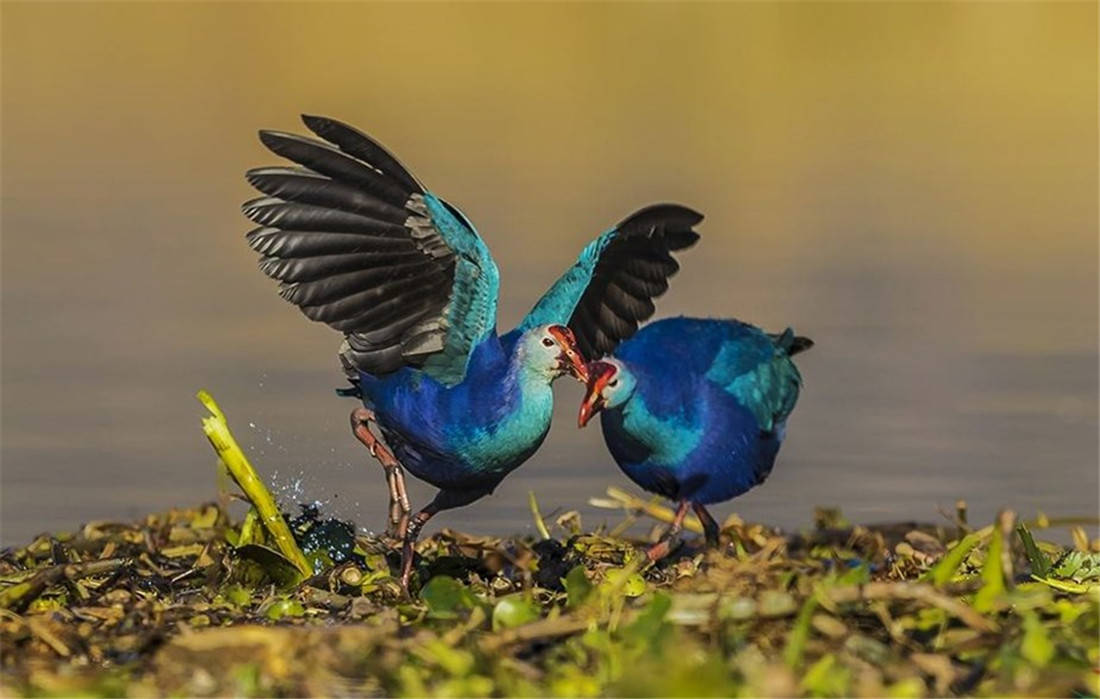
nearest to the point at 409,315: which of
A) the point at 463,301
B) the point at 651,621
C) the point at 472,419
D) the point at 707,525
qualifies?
the point at 463,301

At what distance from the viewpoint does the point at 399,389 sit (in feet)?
26.6

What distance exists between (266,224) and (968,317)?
22.5 feet

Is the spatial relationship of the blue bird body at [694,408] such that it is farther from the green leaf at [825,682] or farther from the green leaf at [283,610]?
the green leaf at [825,682]

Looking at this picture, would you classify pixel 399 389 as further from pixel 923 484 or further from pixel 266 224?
pixel 923 484

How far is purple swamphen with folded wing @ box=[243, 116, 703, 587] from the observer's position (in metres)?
7.84

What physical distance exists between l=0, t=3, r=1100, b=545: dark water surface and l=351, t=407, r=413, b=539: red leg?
16.1 inches

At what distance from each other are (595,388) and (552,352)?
0.46 m

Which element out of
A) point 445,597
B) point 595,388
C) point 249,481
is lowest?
point 445,597

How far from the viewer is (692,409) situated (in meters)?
8.84

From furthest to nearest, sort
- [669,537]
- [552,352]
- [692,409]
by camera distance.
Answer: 1. [692,409]
2. [669,537]
3. [552,352]

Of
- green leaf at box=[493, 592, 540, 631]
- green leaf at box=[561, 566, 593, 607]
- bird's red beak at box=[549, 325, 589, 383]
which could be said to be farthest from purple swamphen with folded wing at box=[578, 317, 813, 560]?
green leaf at box=[493, 592, 540, 631]

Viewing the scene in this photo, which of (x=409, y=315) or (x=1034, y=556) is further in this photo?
(x=409, y=315)

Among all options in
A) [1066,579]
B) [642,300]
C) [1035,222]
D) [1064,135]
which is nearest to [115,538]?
[642,300]

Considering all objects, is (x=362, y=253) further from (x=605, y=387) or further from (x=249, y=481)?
(x=605, y=387)
